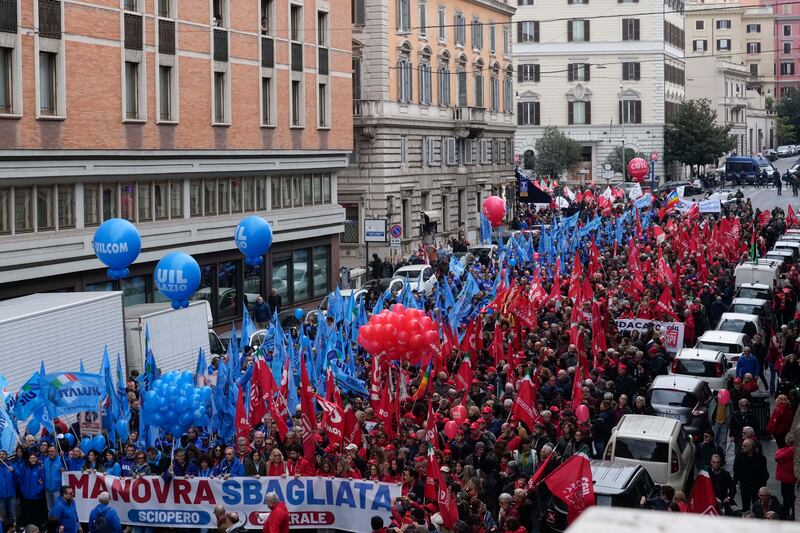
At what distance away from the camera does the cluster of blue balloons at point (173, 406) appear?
16.6 meters

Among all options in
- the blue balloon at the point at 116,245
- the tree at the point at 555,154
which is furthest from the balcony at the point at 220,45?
the tree at the point at 555,154

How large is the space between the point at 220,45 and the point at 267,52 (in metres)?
2.71

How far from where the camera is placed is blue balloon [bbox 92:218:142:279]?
23531 millimetres

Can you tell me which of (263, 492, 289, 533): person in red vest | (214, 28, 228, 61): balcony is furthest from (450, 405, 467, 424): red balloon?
(214, 28, 228, 61): balcony

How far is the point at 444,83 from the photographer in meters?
57.0

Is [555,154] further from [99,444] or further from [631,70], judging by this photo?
[99,444]

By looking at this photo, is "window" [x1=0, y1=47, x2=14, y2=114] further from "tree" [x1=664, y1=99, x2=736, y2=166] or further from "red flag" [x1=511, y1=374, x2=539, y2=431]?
"tree" [x1=664, y1=99, x2=736, y2=166]

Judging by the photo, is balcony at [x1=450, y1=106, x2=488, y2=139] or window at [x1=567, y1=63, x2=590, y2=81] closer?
balcony at [x1=450, y1=106, x2=488, y2=139]

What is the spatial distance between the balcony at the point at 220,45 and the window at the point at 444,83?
2046 cm

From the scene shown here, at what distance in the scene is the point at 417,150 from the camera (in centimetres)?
5369

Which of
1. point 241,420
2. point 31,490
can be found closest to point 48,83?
point 241,420

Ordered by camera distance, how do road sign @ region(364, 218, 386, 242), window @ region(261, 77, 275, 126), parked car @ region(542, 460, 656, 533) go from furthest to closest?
window @ region(261, 77, 275, 126)
road sign @ region(364, 218, 386, 242)
parked car @ region(542, 460, 656, 533)

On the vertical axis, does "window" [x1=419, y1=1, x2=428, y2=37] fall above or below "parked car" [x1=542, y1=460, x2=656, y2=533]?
above

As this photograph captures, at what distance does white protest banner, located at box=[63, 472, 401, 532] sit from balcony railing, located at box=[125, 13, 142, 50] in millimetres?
19095
